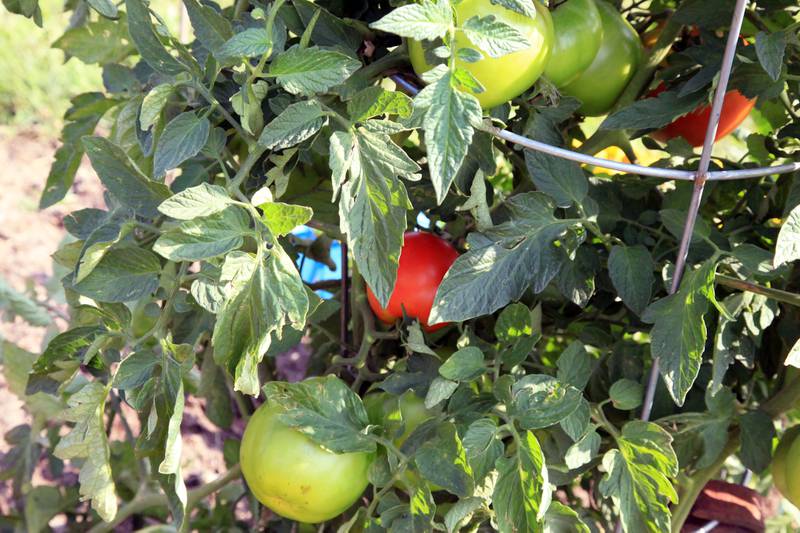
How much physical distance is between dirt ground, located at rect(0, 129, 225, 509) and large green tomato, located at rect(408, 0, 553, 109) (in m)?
0.90

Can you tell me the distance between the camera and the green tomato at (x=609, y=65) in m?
0.74

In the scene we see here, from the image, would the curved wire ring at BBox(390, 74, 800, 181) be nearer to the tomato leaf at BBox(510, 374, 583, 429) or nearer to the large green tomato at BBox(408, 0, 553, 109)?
the large green tomato at BBox(408, 0, 553, 109)

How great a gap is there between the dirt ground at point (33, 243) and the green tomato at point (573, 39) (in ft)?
2.95

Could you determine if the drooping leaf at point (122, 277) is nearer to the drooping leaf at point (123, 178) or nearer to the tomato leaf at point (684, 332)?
the drooping leaf at point (123, 178)

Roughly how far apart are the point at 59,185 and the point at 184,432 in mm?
884

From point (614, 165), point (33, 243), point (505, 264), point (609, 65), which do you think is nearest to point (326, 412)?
point (505, 264)

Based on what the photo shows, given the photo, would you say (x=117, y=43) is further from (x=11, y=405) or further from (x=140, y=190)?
(x=11, y=405)

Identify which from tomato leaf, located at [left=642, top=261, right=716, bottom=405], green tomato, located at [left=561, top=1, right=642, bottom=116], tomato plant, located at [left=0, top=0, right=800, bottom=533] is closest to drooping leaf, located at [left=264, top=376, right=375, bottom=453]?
tomato plant, located at [left=0, top=0, right=800, bottom=533]

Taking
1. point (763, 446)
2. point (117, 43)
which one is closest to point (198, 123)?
point (117, 43)

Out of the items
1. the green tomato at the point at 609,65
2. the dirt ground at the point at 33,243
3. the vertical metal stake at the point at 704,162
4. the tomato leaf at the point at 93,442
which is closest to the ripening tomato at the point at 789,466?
the vertical metal stake at the point at 704,162

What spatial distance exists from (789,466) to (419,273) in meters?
0.37

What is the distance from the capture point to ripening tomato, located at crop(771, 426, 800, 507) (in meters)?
0.71

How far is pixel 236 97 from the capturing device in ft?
1.77

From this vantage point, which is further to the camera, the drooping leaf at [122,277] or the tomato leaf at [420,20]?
the drooping leaf at [122,277]
